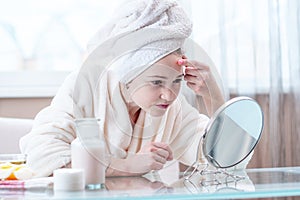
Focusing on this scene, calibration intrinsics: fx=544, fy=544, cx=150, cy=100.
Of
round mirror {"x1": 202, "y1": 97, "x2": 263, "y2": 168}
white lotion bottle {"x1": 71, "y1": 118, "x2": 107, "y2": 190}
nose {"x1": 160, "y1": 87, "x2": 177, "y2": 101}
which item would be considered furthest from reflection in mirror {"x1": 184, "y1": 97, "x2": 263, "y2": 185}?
white lotion bottle {"x1": 71, "y1": 118, "x2": 107, "y2": 190}

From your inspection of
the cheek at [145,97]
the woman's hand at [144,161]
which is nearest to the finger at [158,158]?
the woman's hand at [144,161]

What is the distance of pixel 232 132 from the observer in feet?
3.71

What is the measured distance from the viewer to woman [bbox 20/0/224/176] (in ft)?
3.77

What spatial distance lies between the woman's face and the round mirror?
→ 0.11 m

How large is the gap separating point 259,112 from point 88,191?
42 cm

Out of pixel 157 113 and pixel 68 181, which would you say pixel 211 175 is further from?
pixel 68 181

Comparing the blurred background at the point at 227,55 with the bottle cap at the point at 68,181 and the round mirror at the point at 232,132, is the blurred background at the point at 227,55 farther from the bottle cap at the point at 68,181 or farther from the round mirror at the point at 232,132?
the bottle cap at the point at 68,181

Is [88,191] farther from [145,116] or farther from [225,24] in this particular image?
[225,24]

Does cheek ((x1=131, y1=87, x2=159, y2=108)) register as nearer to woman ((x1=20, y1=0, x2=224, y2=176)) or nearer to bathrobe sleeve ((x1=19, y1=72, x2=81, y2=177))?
woman ((x1=20, y1=0, x2=224, y2=176))

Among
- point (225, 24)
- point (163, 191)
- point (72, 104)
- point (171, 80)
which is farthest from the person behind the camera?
point (225, 24)

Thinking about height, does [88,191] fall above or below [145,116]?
below

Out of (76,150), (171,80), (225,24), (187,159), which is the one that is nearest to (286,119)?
(225,24)

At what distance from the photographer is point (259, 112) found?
1156mm

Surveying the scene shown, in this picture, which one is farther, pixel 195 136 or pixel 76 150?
pixel 195 136
